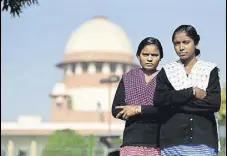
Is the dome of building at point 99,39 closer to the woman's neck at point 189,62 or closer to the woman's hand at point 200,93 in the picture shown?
the woman's neck at point 189,62

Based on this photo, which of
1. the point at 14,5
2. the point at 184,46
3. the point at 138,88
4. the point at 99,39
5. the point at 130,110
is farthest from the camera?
the point at 99,39

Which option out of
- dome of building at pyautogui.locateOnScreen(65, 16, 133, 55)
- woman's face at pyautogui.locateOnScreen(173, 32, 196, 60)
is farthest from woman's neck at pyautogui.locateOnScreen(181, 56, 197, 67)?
dome of building at pyautogui.locateOnScreen(65, 16, 133, 55)

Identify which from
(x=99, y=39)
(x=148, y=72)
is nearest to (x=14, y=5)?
(x=148, y=72)

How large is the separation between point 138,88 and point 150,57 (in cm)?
17

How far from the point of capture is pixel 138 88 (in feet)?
12.4

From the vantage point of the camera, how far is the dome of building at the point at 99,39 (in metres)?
92.2

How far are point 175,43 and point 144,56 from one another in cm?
34

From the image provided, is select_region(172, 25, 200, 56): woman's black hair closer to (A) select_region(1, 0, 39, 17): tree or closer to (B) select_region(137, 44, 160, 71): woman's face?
(B) select_region(137, 44, 160, 71): woman's face

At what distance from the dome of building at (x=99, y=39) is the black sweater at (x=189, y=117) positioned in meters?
87.8

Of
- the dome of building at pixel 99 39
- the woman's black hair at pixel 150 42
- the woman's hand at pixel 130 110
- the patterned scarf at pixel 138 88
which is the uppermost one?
the dome of building at pixel 99 39

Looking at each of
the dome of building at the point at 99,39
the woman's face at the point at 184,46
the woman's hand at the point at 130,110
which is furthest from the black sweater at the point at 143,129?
the dome of building at the point at 99,39

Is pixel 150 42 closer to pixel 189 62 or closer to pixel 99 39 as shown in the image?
pixel 189 62

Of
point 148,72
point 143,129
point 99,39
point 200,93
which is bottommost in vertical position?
point 143,129

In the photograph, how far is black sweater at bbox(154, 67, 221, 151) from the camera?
3.35m
